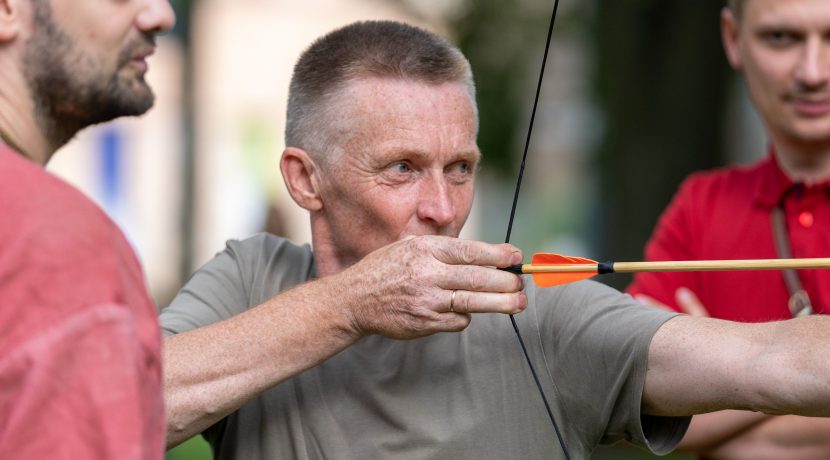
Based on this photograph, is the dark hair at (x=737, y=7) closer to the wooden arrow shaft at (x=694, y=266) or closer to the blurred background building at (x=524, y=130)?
the wooden arrow shaft at (x=694, y=266)

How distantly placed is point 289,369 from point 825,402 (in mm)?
1017

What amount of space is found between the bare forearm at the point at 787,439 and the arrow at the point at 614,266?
82 centimetres

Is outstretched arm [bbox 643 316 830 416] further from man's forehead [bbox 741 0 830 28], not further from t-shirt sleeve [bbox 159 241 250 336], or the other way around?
man's forehead [bbox 741 0 830 28]

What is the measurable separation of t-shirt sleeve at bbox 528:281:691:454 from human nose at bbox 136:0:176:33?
99cm

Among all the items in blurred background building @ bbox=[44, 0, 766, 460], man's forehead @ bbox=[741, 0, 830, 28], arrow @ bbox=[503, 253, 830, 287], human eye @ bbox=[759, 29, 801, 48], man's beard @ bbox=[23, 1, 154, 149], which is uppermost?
man's forehead @ bbox=[741, 0, 830, 28]

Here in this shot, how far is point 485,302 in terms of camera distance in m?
2.43

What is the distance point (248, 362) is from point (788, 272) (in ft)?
4.80

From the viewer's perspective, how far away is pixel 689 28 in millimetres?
9430

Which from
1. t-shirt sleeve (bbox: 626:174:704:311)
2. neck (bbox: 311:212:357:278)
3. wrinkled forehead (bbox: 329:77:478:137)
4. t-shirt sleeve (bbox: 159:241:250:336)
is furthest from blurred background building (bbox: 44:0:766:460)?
t-shirt sleeve (bbox: 626:174:704:311)

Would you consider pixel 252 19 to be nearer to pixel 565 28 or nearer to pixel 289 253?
pixel 565 28

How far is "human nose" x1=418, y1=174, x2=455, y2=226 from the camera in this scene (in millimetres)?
2717

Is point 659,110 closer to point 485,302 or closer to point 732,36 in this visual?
point 732,36

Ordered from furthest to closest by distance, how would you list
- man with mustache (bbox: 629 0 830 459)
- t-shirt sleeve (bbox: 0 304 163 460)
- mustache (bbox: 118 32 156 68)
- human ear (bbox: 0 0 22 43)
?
man with mustache (bbox: 629 0 830 459), mustache (bbox: 118 32 156 68), human ear (bbox: 0 0 22 43), t-shirt sleeve (bbox: 0 304 163 460)

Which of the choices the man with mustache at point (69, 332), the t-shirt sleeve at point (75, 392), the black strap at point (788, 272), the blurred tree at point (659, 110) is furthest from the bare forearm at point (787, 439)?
the blurred tree at point (659, 110)
